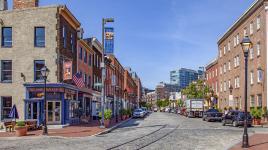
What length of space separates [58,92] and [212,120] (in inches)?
918

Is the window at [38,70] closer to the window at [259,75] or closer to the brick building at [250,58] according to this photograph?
the brick building at [250,58]

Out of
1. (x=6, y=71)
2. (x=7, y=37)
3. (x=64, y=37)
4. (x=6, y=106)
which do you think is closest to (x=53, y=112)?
(x=6, y=106)

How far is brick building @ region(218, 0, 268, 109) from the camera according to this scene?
157ft

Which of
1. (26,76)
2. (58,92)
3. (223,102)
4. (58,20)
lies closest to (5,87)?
(26,76)

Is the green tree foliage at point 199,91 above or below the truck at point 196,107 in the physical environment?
above

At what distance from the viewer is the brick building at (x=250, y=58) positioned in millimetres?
47906

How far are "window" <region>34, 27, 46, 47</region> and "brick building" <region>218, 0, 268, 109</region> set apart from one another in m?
20.9

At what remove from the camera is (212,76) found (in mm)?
88375

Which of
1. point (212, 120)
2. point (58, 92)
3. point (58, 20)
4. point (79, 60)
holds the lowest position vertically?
point (212, 120)

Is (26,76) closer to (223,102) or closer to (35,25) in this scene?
(35,25)

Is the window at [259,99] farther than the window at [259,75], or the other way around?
the window at [259,99]

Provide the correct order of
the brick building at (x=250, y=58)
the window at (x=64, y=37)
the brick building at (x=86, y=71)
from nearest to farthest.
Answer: the window at (x=64, y=37)
the brick building at (x=86, y=71)
the brick building at (x=250, y=58)

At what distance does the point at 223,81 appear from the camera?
74.3m

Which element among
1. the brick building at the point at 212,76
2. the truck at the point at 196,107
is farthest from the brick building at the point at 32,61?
the brick building at the point at 212,76
